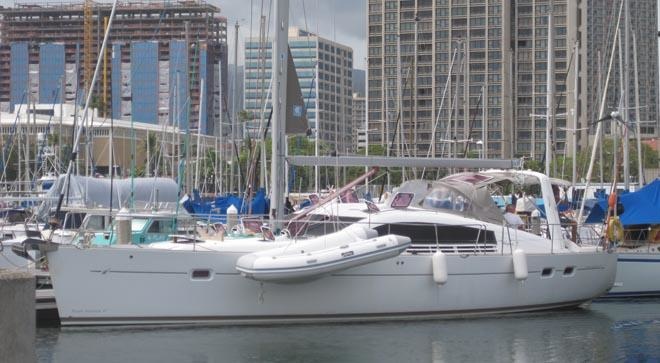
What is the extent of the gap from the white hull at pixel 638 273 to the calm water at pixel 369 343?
3718 millimetres

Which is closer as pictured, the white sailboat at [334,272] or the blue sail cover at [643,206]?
the white sailboat at [334,272]

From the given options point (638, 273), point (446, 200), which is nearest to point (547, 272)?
point (446, 200)

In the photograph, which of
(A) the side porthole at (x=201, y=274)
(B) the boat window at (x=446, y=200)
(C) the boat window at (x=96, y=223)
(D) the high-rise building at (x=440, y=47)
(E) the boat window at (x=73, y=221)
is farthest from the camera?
(D) the high-rise building at (x=440, y=47)

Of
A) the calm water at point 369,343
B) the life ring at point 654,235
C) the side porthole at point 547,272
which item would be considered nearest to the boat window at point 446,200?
the side porthole at point 547,272

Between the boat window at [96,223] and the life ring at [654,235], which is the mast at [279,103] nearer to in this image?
the boat window at [96,223]

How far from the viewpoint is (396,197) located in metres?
22.5

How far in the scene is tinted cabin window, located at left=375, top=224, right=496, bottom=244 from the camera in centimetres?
2116

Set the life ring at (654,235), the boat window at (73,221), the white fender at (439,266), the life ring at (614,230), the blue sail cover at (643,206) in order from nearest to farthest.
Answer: the white fender at (439,266) < the life ring at (614,230) < the blue sail cover at (643,206) < the life ring at (654,235) < the boat window at (73,221)

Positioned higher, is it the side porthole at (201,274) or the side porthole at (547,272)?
the side porthole at (201,274)

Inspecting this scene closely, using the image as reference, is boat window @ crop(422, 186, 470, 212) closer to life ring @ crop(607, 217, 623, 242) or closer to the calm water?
the calm water

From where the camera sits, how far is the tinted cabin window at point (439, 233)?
69.4ft

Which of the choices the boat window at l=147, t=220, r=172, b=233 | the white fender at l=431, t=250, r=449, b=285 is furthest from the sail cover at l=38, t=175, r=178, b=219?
the white fender at l=431, t=250, r=449, b=285

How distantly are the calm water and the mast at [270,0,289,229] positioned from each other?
2834 millimetres

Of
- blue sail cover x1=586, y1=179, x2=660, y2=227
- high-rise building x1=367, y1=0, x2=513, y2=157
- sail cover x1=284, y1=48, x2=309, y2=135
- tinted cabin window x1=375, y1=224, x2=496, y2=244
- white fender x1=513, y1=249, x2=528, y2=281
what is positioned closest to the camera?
tinted cabin window x1=375, y1=224, x2=496, y2=244
